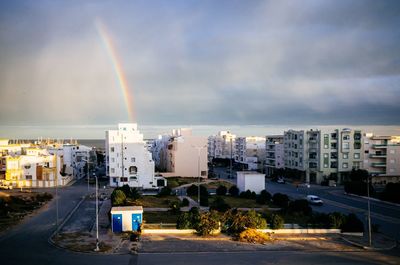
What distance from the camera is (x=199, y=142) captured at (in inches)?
2269

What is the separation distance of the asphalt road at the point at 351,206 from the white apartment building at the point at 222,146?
39977mm

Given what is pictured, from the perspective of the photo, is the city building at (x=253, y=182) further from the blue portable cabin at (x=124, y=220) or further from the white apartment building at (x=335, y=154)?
the blue portable cabin at (x=124, y=220)

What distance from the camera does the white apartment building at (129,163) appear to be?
46781mm

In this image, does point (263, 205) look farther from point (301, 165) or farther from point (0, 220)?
point (301, 165)

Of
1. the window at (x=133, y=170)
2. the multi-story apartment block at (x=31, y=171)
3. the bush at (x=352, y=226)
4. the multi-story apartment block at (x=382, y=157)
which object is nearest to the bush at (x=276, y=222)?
the bush at (x=352, y=226)

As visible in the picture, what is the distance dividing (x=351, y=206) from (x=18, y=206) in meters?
27.3

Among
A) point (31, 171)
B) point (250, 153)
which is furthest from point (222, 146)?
point (31, 171)

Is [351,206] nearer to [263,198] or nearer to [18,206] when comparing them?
[263,198]

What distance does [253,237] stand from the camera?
805 inches

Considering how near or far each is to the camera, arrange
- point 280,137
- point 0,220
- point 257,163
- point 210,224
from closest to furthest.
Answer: point 210,224
point 0,220
point 280,137
point 257,163

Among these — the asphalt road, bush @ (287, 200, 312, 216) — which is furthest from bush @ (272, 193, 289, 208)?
the asphalt road

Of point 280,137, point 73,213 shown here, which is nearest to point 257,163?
point 280,137

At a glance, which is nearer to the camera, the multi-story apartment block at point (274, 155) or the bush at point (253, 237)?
the bush at point (253, 237)

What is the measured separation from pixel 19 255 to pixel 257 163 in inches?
2288
